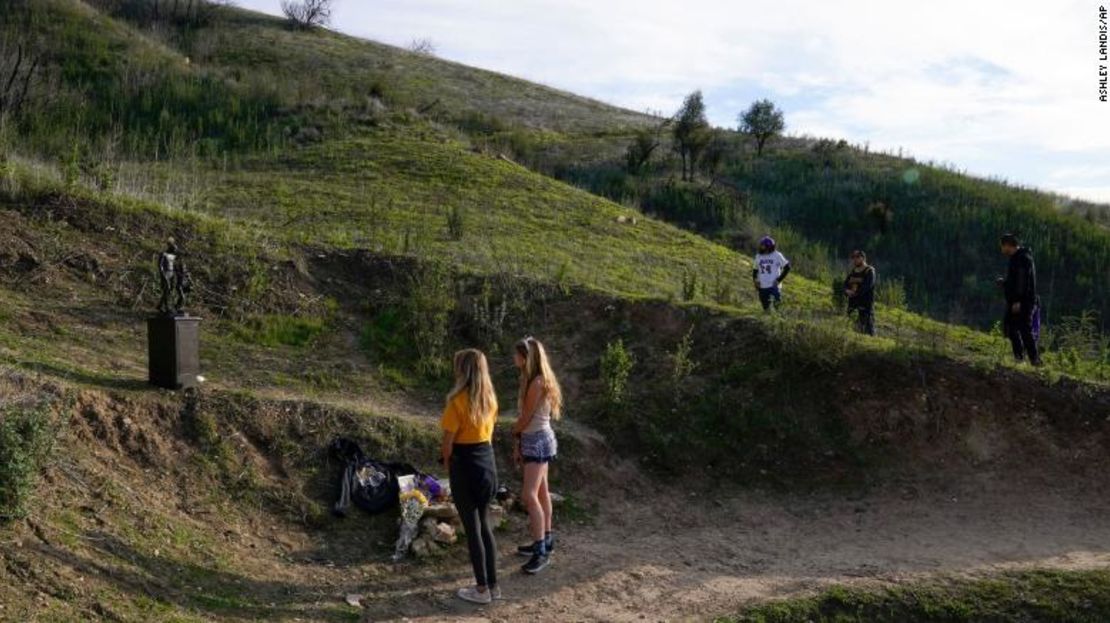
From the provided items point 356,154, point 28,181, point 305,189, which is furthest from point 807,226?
point 28,181

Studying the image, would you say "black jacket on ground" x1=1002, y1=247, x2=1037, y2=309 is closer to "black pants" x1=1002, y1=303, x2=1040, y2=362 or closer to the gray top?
"black pants" x1=1002, y1=303, x2=1040, y2=362

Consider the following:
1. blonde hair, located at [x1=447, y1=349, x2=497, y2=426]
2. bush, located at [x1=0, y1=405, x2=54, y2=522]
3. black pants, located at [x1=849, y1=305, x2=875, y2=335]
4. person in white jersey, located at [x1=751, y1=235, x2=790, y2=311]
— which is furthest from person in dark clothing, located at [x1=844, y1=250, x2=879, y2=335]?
bush, located at [x1=0, y1=405, x2=54, y2=522]

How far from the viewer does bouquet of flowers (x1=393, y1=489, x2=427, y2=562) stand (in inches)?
298

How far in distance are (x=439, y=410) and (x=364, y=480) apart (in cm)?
231

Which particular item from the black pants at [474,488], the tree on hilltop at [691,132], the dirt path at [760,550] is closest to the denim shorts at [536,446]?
the black pants at [474,488]

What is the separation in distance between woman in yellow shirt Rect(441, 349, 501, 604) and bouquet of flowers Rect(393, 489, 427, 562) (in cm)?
93

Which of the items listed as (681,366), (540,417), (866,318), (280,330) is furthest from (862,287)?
(280,330)

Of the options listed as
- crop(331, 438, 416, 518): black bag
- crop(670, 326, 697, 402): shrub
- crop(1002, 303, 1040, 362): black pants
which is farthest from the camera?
crop(1002, 303, 1040, 362): black pants

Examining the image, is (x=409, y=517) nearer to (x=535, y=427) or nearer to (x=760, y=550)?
(x=535, y=427)

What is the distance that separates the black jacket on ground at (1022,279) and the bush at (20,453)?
942 centimetres

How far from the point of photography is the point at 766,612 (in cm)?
725

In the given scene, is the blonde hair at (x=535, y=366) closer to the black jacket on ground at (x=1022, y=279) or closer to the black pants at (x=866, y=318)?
the black jacket on ground at (x=1022, y=279)

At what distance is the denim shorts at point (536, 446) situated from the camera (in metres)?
7.39

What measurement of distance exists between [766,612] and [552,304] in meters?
6.09
